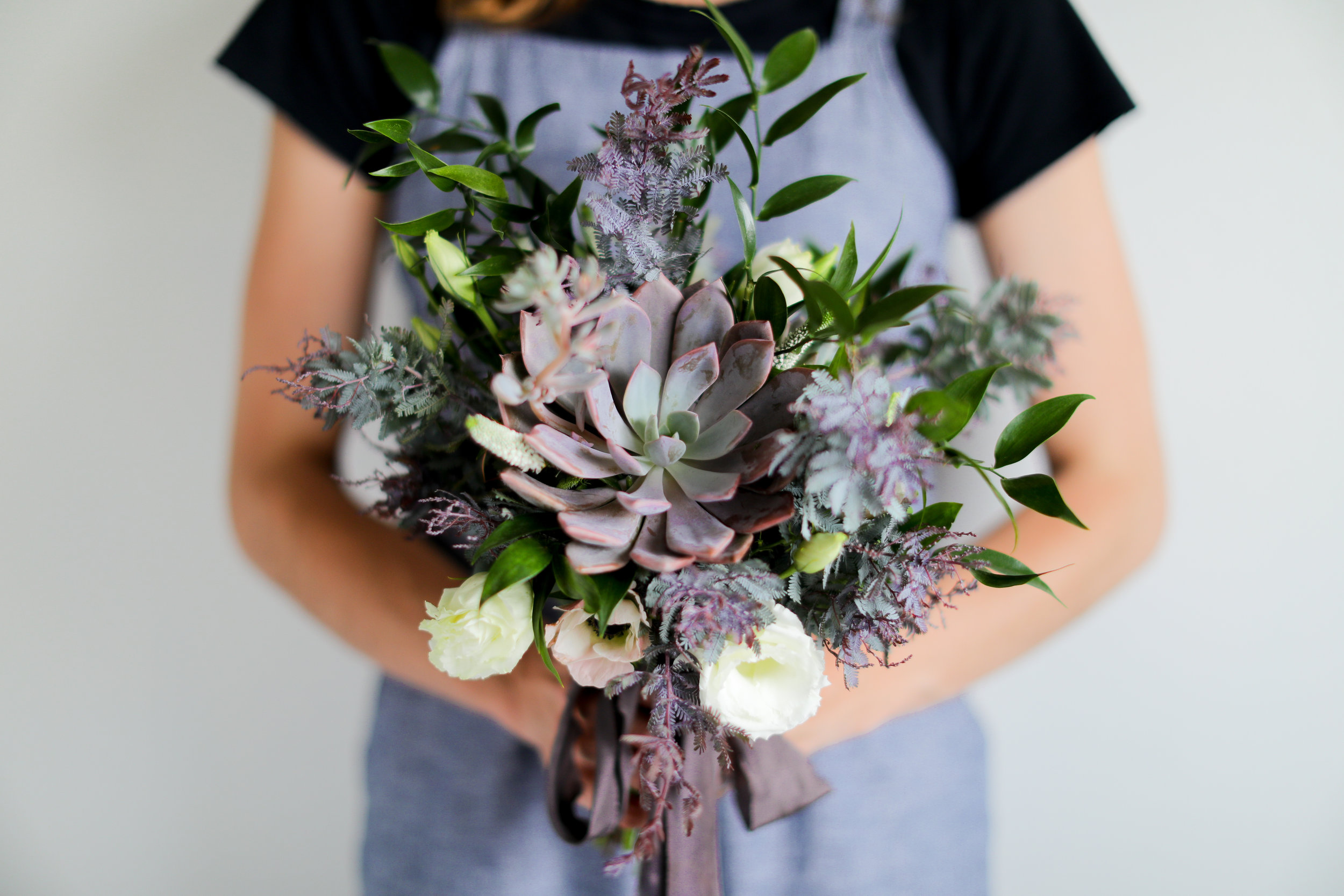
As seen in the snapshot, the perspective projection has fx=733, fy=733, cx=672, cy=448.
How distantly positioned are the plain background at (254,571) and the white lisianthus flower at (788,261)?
0.65m

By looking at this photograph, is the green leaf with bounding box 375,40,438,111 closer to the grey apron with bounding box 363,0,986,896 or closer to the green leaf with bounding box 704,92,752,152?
the grey apron with bounding box 363,0,986,896

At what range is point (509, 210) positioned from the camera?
0.35 metres

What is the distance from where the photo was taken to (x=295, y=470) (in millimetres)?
611

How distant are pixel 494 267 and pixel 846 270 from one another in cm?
16

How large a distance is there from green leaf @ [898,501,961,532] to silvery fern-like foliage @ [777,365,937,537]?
0.03 meters

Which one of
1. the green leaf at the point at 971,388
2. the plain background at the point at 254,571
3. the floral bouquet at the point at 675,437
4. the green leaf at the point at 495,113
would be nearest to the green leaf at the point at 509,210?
the floral bouquet at the point at 675,437

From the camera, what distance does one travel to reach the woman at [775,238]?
0.58 metres

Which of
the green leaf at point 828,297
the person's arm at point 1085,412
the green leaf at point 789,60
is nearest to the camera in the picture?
the green leaf at point 828,297

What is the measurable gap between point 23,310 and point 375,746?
2.11 ft

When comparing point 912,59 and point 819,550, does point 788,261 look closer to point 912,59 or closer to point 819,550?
point 819,550

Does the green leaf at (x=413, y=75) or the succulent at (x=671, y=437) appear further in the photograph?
the green leaf at (x=413, y=75)

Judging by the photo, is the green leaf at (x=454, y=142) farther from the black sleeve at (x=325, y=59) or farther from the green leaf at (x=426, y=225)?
the black sleeve at (x=325, y=59)

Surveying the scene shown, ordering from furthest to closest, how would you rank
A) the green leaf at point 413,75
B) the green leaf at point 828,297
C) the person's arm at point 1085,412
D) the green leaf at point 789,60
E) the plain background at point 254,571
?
the plain background at point 254,571 < the person's arm at point 1085,412 < the green leaf at point 413,75 < the green leaf at point 789,60 < the green leaf at point 828,297

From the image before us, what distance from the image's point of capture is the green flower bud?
293mm
